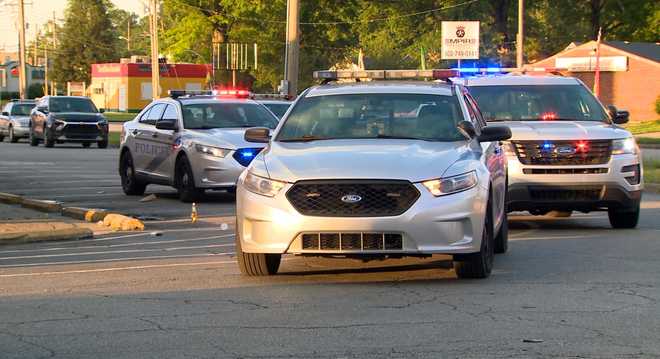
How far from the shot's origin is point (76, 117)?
40.3m

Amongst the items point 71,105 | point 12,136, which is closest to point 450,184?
point 71,105

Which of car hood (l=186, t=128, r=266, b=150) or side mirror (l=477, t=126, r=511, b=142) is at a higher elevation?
side mirror (l=477, t=126, r=511, b=142)

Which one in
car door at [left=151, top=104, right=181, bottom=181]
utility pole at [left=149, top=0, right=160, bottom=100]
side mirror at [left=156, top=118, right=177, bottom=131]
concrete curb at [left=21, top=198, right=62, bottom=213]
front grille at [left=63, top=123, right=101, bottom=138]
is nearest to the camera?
concrete curb at [left=21, top=198, right=62, bottom=213]

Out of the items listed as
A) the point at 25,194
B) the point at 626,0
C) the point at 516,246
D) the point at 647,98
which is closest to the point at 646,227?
the point at 516,246

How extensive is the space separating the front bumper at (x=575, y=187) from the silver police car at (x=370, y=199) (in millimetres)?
3485

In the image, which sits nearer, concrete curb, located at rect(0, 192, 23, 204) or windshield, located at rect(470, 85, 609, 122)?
windshield, located at rect(470, 85, 609, 122)

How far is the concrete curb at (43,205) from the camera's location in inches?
669

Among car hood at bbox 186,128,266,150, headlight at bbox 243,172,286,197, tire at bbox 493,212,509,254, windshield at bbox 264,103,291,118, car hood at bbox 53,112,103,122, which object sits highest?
headlight at bbox 243,172,286,197

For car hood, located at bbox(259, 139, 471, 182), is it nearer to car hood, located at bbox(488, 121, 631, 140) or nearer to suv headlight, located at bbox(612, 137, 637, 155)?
car hood, located at bbox(488, 121, 631, 140)

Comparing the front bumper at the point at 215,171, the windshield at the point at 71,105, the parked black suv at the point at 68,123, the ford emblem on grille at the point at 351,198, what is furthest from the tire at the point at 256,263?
the windshield at the point at 71,105

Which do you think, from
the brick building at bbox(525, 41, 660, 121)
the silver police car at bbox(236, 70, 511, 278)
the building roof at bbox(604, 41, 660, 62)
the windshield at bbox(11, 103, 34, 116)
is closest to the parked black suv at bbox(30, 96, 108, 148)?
the windshield at bbox(11, 103, 34, 116)

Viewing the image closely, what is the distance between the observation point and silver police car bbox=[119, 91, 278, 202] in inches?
725

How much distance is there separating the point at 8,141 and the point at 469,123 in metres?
39.9

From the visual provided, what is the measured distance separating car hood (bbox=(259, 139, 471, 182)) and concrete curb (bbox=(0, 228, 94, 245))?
174 inches
